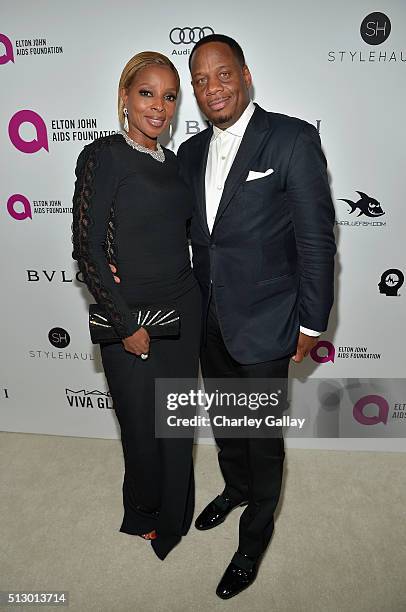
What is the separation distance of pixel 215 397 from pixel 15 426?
181 cm

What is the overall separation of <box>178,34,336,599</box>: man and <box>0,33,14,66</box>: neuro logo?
4.06ft

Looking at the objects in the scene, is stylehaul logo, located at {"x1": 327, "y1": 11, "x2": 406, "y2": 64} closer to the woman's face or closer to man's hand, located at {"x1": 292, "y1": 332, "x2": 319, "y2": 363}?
the woman's face

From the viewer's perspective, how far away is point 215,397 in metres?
2.46

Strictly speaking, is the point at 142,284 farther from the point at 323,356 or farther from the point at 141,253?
the point at 323,356

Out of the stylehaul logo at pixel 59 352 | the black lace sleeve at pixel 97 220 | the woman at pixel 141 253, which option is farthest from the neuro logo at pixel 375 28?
the stylehaul logo at pixel 59 352

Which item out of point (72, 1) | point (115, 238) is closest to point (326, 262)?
point (115, 238)

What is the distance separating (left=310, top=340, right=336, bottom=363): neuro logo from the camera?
2.97 metres

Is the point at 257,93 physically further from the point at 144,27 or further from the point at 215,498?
the point at 215,498

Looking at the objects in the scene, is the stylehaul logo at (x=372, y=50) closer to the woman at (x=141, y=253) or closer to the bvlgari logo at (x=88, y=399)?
the woman at (x=141, y=253)

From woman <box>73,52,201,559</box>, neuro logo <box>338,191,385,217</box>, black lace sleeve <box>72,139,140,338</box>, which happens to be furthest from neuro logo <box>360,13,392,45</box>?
black lace sleeve <box>72,139,140,338</box>

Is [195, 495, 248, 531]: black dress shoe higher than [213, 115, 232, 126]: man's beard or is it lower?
lower

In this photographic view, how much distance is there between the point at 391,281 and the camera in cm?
280

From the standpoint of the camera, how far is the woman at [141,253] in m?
1.78

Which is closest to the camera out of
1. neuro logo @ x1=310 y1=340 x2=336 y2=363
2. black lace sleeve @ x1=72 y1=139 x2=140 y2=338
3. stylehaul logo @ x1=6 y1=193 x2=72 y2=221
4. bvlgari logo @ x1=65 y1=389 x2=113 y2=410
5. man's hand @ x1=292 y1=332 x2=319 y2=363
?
black lace sleeve @ x1=72 y1=139 x2=140 y2=338
